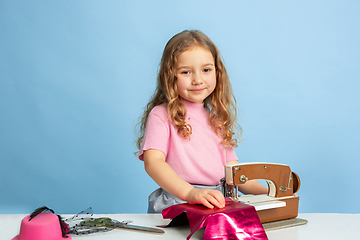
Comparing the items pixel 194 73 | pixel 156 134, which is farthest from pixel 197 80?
pixel 156 134

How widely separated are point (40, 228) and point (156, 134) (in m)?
0.60

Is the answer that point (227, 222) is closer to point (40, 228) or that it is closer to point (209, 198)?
point (209, 198)

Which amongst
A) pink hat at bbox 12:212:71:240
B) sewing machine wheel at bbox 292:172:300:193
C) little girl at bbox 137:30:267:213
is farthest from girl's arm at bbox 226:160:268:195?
pink hat at bbox 12:212:71:240

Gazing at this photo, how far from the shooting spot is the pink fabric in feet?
2.73

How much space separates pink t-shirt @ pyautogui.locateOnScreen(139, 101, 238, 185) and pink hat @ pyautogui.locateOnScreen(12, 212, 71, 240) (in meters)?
0.51

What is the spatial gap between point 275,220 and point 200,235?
26cm

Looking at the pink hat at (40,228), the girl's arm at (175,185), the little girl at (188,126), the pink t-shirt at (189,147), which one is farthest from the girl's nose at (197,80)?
the pink hat at (40,228)

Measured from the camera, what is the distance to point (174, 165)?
135 cm

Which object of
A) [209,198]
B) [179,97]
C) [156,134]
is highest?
[179,97]

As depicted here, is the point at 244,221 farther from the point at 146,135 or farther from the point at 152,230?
the point at 146,135

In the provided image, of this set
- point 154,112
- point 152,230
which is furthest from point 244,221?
point 154,112

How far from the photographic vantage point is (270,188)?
1078mm

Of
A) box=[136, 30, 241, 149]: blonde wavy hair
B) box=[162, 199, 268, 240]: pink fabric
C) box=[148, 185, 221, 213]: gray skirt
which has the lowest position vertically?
box=[148, 185, 221, 213]: gray skirt

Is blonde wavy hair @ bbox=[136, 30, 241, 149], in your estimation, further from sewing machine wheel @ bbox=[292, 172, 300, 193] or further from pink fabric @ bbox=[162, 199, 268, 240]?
pink fabric @ bbox=[162, 199, 268, 240]
